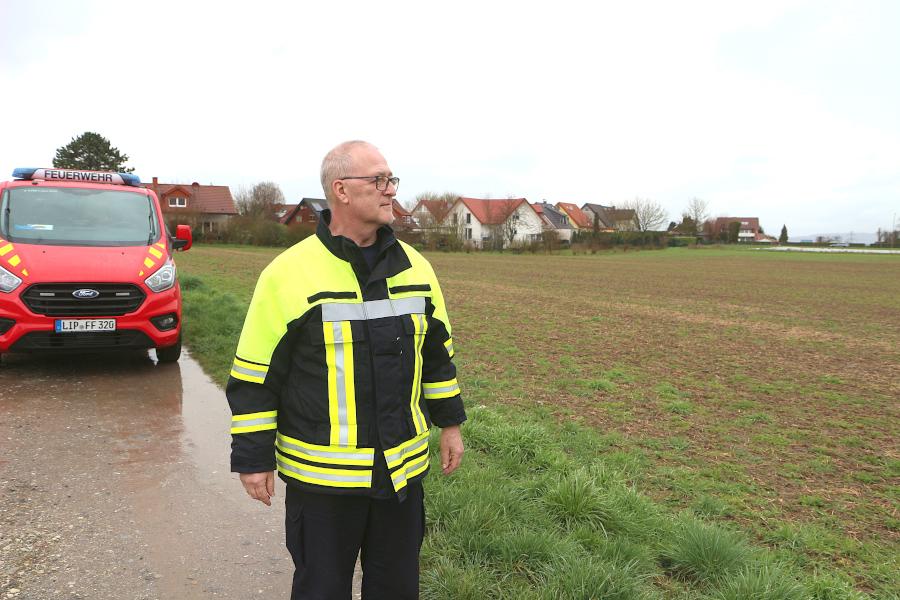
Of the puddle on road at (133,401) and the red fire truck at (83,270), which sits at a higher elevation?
the red fire truck at (83,270)

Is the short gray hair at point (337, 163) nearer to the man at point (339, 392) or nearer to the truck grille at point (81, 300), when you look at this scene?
the man at point (339, 392)

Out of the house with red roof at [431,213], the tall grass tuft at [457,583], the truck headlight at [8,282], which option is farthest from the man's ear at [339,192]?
the house with red roof at [431,213]

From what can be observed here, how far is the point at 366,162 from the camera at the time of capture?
2.31 metres

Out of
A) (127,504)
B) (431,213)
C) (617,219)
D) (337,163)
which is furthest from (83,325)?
(617,219)

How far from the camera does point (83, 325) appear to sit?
6676mm

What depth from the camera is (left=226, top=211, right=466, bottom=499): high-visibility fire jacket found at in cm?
220

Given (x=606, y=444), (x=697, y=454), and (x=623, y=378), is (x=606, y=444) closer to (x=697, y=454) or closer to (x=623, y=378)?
(x=697, y=454)

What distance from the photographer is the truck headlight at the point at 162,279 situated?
23.2ft

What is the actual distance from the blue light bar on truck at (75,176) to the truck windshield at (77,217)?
51 centimetres

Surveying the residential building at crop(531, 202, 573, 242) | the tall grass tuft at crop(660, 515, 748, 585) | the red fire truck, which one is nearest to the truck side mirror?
the red fire truck

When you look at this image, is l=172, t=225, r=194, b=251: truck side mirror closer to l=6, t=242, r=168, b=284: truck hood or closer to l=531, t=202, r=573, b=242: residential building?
l=6, t=242, r=168, b=284: truck hood

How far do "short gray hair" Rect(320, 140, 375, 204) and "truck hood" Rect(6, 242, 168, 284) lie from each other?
211 inches

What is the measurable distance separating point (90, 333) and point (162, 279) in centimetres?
92

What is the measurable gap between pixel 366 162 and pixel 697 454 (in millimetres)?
4314
